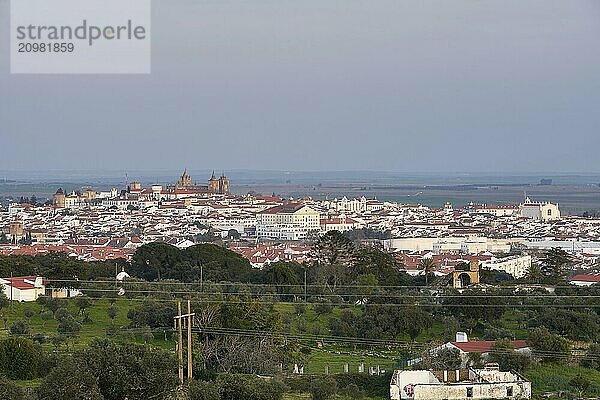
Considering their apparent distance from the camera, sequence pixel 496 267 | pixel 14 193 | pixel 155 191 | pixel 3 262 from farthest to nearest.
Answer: pixel 14 193 < pixel 155 191 < pixel 496 267 < pixel 3 262

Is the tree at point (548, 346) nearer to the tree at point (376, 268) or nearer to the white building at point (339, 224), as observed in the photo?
the tree at point (376, 268)

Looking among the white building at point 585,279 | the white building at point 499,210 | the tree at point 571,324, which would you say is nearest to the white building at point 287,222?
the white building at point 499,210

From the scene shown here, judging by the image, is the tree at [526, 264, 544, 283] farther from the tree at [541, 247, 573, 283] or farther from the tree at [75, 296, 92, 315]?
the tree at [75, 296, 92, 315]

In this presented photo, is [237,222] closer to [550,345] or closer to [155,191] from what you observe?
[155,191]

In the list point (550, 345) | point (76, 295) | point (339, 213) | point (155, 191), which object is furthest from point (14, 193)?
point (550, 345)

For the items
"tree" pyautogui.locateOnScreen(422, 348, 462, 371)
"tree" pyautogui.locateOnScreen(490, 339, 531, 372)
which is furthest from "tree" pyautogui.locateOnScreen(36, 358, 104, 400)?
"tree" pyautogui.locateOnScreen(490, 339, 531, 372)
